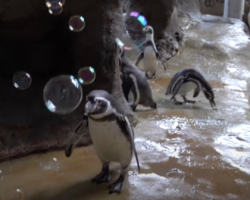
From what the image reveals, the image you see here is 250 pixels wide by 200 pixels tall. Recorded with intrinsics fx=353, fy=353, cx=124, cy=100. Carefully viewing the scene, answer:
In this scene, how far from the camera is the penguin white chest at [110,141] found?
1624mm

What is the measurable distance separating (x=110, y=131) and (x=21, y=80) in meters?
0.65

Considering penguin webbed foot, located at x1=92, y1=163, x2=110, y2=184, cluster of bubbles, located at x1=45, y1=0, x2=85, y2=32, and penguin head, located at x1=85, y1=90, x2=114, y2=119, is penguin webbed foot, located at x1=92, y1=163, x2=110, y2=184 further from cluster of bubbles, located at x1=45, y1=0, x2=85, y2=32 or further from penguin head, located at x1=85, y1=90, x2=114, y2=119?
cluster of bubbles, located at x1=45, y1=0, x2=85, y2=32

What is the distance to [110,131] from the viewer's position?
163 cm

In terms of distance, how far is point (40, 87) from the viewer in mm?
2078

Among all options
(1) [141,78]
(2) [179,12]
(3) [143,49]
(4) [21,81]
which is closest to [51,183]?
(4) [21,81]

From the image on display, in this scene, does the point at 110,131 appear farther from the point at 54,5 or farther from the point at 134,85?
the point at 134,85

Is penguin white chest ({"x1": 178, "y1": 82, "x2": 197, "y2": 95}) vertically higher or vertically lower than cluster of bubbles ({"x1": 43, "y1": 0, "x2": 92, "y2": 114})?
lower

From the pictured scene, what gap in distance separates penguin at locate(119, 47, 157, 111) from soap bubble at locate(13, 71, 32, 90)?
1032 millimetres

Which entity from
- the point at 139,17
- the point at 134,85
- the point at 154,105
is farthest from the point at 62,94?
the point at 139,17

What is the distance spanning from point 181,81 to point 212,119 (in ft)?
1.70

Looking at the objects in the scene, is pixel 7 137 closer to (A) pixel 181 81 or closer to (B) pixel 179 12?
(A) pixel 181 81

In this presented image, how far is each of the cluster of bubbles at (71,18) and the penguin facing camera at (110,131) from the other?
507 mm

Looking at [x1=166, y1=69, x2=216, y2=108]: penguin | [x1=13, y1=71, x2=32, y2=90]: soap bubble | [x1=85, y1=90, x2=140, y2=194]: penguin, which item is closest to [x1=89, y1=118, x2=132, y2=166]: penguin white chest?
[x1=85, y1=90, x2=140, y2=194]: penguin

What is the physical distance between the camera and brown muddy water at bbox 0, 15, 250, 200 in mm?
1682
